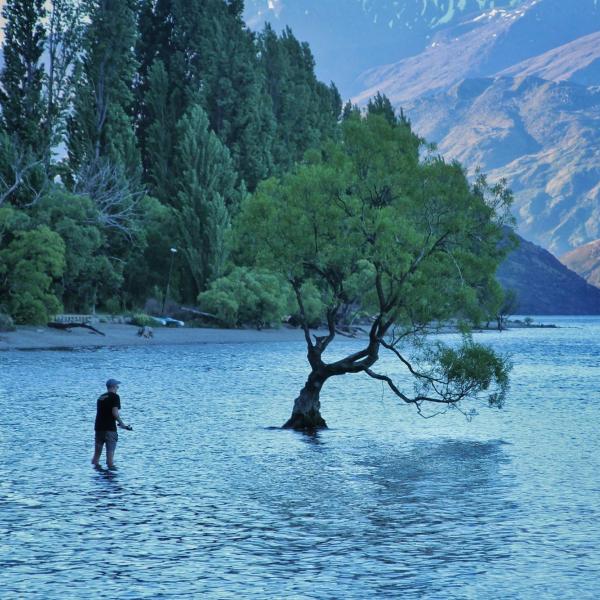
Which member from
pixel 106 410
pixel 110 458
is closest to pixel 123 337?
pixel 110 458

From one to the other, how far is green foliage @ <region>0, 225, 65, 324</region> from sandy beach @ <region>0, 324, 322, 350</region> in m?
1.61

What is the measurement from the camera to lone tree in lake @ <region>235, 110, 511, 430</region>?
33.4m

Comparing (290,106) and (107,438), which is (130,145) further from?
(107,438)

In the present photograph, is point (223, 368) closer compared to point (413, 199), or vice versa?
point (413, 199)

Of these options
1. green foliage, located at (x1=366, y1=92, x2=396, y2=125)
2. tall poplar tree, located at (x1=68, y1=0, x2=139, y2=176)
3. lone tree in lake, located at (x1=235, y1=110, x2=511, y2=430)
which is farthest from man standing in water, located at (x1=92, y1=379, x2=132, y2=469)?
green foliage, located at (x1=366, y1=92, x2=396, y2=125)

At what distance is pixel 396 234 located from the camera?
32.8 m

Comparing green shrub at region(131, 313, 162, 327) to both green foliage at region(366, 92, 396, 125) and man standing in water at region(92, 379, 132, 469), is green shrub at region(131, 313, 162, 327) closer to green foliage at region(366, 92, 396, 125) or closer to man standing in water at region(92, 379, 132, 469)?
green foliage at region(366, 92, 396, 125)

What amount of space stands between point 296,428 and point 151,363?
34.5 m

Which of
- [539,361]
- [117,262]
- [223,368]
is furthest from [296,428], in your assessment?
[117,262]

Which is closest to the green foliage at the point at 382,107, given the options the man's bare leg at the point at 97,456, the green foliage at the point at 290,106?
the green foliage at the point at 290,106

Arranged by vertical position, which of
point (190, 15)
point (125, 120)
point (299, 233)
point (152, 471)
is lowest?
point (152, 471)

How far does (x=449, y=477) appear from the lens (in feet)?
85.5

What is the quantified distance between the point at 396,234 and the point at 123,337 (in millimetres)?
60842

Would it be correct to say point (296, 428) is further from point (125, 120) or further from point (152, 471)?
point (125, 120)
